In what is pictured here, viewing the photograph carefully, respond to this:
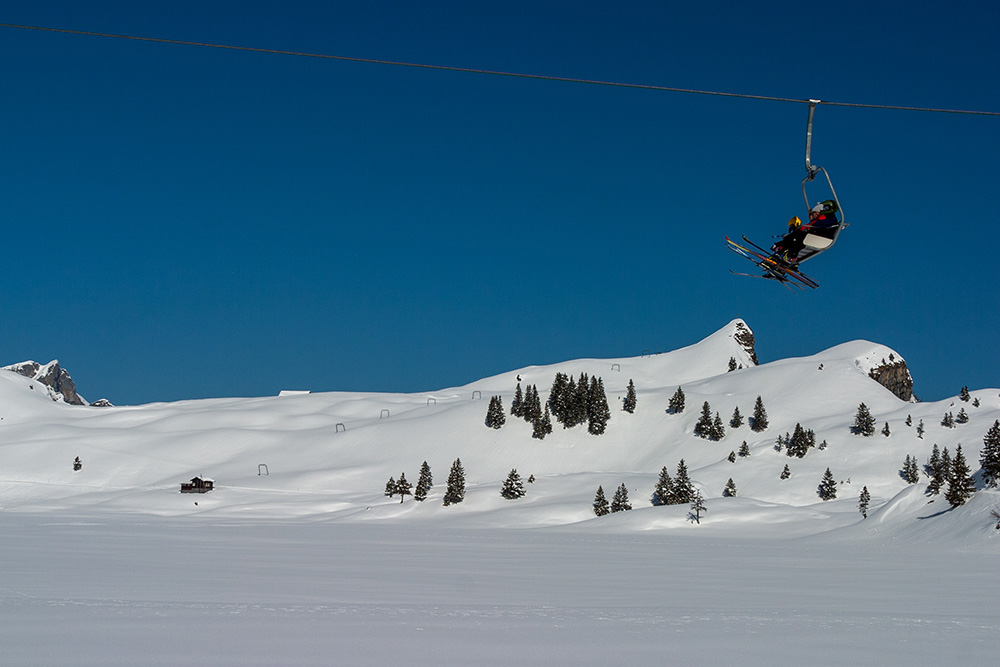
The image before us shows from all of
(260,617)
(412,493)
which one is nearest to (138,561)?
(260,617)

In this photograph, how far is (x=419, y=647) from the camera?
10578 mm

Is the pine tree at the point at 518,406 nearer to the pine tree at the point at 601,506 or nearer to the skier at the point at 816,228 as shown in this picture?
the pine tree at the point at 601,506

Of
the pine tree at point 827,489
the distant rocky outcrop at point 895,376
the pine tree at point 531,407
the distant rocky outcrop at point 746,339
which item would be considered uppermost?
the distant rocky outcrop at point 746,339

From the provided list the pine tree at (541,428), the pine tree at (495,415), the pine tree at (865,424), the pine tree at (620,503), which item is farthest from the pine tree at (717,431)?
the pine tree at (620,503)

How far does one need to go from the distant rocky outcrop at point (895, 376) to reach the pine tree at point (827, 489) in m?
67.2

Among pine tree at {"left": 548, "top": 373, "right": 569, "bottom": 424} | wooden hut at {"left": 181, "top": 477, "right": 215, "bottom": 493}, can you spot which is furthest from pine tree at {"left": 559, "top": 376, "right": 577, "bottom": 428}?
wooden hut at {"left": 181, "top": 477, "right": 215, "bottom": 493}

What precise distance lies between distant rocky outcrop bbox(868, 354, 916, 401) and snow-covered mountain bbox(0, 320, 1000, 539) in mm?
1011

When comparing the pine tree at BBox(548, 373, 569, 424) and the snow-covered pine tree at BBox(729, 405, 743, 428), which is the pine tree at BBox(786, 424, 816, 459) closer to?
the snow-covered pine tree at BBox(729, 405, 743, 428)

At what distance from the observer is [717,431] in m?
94.8

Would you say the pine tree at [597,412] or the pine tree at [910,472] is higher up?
the pine tree at [597,412]

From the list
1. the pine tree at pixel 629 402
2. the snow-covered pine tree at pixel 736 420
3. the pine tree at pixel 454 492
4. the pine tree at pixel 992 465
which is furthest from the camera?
the pine tree at pixel 629 402

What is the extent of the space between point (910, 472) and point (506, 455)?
43.6 metres

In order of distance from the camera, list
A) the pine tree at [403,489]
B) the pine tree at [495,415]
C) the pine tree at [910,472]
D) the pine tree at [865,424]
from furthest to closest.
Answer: the pine tree at [495,415] < the pine tree at [865,424] < the pine tree at [910,472] < the pine tree at [403,489]

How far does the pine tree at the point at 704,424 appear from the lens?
9619cm
